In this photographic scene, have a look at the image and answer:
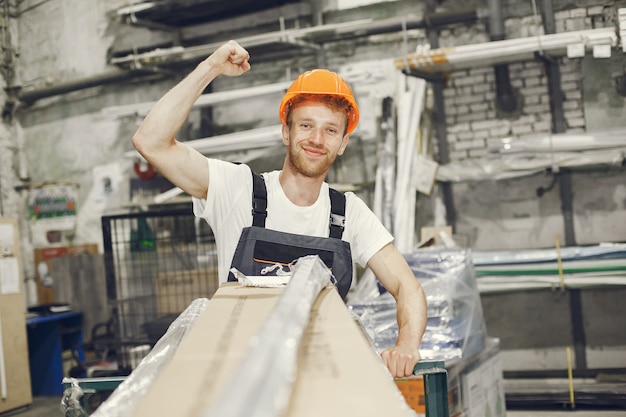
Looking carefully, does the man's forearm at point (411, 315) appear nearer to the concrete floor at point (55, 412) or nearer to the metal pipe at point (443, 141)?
the concrete floor at point (55, 412)

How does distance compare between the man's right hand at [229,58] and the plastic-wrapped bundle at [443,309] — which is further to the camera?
the plastic-wrapped bundle at [443,309]

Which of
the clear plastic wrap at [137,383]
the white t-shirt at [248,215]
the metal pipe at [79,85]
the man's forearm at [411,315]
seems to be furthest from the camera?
the metal pipe at [79,85]

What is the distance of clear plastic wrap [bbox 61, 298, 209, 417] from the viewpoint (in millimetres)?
1237

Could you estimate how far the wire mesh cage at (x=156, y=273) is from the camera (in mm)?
4857

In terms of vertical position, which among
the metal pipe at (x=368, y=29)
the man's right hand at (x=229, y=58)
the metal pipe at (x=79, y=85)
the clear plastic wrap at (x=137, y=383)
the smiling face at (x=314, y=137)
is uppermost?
the metal pipe at (x=79, y=85)

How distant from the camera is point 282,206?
2.29 metres

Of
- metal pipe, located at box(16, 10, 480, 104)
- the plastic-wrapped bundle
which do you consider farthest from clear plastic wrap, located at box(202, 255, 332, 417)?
metal pipe, located at box(16, 10, 480, 104)

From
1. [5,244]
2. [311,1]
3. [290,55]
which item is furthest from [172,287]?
[311,1]

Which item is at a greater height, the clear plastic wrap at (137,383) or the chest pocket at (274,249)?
the chest pocket at (274,249)

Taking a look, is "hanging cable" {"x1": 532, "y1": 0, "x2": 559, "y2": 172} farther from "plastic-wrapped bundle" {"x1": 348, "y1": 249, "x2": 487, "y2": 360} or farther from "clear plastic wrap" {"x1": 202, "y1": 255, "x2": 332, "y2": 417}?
"clear plastic wrap" {"x1": 202, "y1": 255, "x2": 332, "y2": 417}

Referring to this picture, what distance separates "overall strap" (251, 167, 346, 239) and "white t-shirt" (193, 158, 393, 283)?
30 mm

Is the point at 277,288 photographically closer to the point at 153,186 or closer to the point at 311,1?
the point at 311,1

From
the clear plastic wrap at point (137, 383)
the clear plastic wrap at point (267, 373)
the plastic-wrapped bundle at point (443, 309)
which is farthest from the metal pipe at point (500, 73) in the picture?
the clear plastic wrap at point (267, 373)

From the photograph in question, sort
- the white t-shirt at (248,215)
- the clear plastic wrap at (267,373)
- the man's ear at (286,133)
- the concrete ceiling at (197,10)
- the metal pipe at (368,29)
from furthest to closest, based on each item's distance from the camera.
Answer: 1. the concrete ceiling at (197,10)
2. the metal pipe at (368,29)
3. the man's ear at (286,133)
4. the white t-shirt at (248,215)
5. the clear plastic wrap at (267,373)
